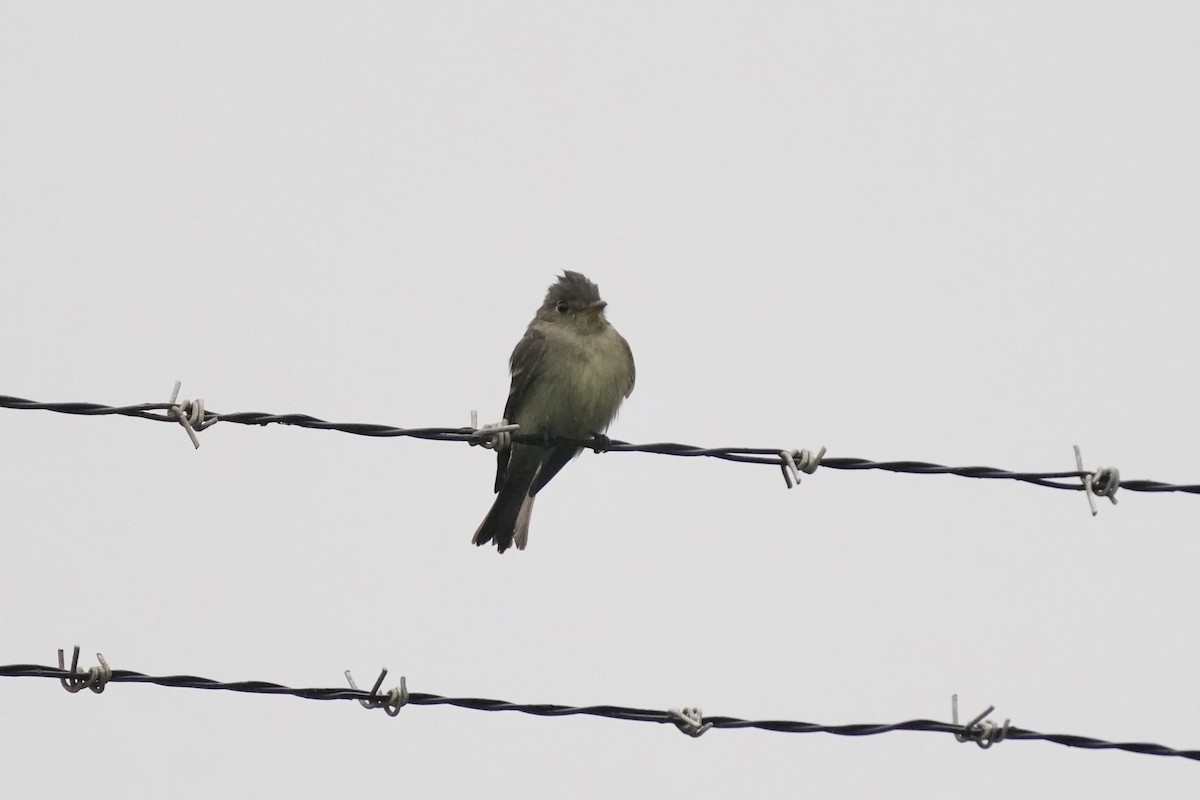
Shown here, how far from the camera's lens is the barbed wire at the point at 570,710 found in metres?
5.18

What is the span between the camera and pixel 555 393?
9.35 metres

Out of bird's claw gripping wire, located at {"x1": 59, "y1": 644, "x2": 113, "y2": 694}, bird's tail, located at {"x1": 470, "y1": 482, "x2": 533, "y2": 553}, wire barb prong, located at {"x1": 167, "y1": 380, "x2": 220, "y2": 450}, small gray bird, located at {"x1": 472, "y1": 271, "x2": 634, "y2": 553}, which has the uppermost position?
small gray bird, located at {"x1": 472, "y1": 271, "x2": 634, "y2": 553}

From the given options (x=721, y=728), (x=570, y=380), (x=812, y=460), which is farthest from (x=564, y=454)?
(x=721, y=728)

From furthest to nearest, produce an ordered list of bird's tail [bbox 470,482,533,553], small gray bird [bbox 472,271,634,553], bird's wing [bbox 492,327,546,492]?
bird's tail [bbox 470,482,533,553], bird's wing [bbox 492,327,546,492], small gray bird [bbox 472,271,634,553]

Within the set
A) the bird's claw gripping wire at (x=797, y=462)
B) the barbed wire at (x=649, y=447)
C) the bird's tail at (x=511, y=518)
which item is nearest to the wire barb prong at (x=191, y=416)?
the barbed wire at (x=649, y=447)

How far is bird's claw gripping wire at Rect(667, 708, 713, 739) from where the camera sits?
18.4 ft

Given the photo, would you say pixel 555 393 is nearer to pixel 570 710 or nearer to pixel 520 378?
pixel 520 378

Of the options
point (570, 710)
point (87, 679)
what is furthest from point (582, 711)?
point (87, 679)

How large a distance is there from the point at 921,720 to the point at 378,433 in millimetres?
2211

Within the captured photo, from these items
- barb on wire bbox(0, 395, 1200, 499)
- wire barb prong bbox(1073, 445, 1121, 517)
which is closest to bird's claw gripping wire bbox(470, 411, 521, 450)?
barb on wire bbox(0, 395, 1200, 499)

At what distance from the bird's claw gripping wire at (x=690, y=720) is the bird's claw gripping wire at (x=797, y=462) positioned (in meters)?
1.07

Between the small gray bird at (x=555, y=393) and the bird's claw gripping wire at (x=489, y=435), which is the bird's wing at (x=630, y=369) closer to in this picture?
the small gray bird at (x=555, y=393)

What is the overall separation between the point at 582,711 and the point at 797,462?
Answer: 1.47 m

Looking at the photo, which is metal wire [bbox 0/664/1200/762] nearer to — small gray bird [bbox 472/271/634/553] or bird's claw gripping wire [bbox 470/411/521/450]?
bird's claw gripping wire [bbox 470/411/521/450]
